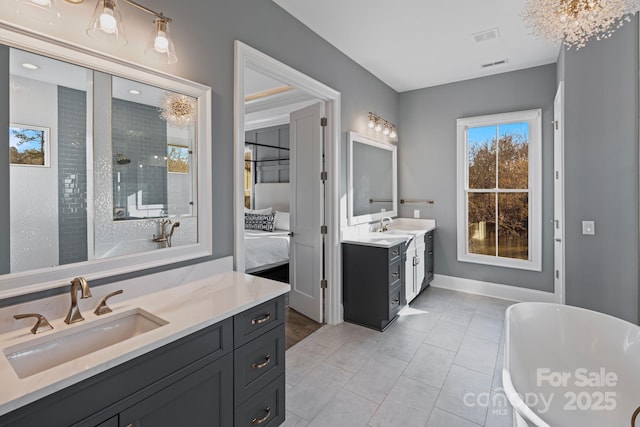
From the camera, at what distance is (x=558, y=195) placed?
10.6 ft

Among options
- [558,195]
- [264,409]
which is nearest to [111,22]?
[264,409]

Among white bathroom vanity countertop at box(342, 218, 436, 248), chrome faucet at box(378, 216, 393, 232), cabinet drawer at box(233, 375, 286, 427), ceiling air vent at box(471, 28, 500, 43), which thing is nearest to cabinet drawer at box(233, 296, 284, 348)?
cabinet drawer at box(233, 375, 286, 427)

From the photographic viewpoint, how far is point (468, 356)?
2.67 meters

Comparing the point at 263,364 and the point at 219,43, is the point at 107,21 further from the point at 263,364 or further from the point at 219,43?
the point at 263,364

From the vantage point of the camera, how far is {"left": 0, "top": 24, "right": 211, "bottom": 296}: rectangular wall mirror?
4.17ft

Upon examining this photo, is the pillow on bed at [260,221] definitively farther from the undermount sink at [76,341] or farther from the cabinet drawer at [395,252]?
the undermount sink at [76,341]

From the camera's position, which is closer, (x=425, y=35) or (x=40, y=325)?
(x=40, y=325)

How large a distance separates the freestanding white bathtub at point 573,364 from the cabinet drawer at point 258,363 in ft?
3.92

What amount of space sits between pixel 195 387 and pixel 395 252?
7.62ft

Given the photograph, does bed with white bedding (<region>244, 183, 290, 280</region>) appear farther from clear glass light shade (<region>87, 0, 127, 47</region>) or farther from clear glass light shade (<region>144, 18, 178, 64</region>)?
clear glass light shade (<region>87, 0, 127, 47</region>)

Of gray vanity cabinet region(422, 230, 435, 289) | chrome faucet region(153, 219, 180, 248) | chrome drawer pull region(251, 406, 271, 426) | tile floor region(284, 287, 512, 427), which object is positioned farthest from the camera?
gray vanity cabinet region(422, 230, 435, 289)

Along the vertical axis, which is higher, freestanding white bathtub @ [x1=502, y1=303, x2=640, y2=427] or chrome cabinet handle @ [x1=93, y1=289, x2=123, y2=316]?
chrome cabinet handle @ [x1=93, y1=289, x2=123, y2=316]

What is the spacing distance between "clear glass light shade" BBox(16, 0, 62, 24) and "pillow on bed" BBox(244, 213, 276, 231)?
4.12 metres

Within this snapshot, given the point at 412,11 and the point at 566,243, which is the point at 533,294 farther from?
the point at 412,11
